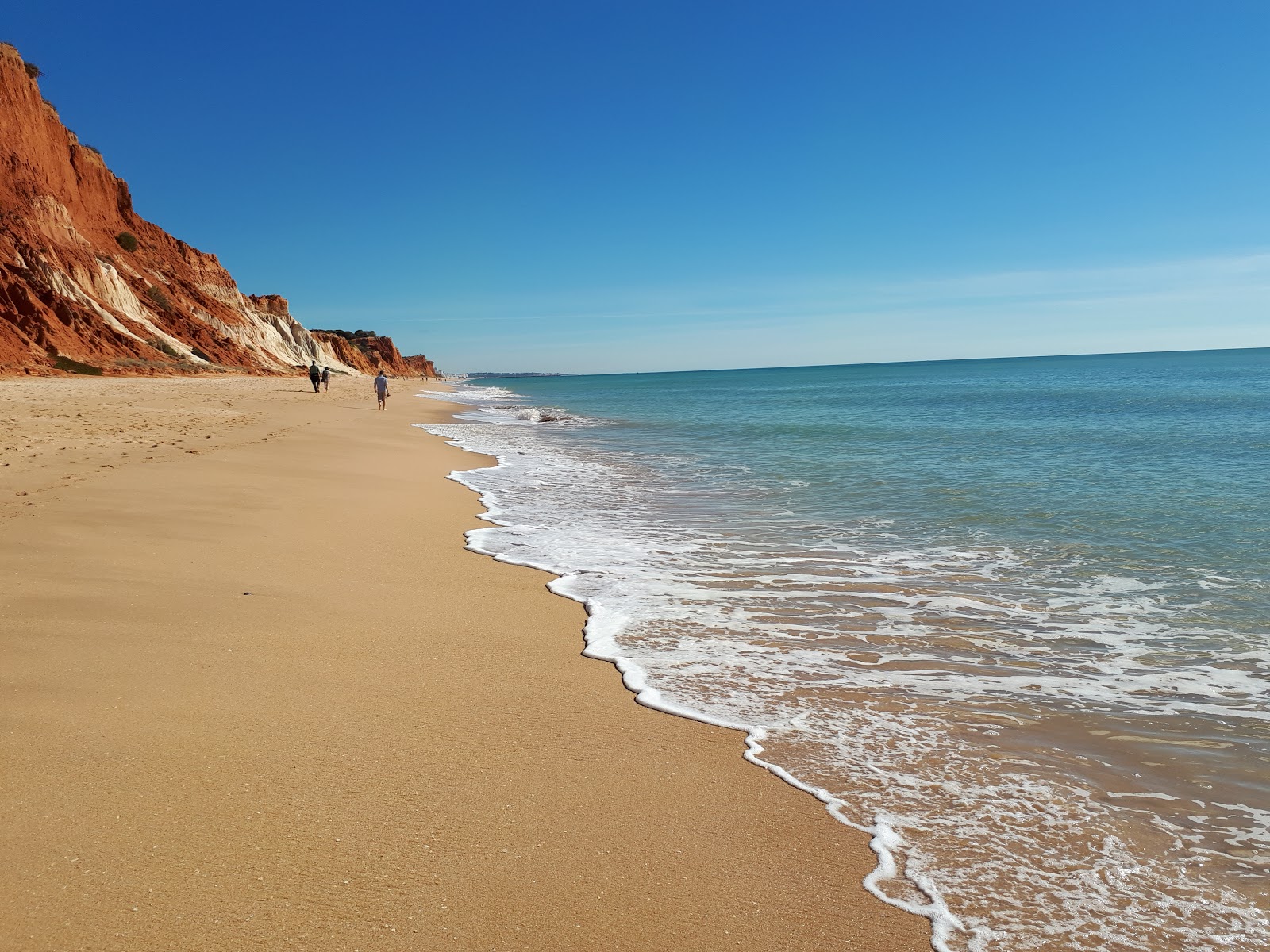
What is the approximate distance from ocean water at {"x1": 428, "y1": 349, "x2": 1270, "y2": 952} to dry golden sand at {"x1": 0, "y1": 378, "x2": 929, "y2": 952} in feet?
A: 1.05

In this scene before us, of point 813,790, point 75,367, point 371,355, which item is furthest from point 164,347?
point 371,355

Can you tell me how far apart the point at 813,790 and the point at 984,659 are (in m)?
2.21

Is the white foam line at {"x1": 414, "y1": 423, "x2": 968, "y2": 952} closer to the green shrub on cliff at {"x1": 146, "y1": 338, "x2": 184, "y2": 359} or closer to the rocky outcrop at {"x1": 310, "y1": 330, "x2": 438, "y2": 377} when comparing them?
the green shrub on cliff at {"x1": 146, "y1": 338, "x2": 184, "y2": 359}

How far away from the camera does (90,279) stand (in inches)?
1561

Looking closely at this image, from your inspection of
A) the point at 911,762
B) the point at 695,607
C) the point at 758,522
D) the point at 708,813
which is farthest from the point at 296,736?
the point at 758,522

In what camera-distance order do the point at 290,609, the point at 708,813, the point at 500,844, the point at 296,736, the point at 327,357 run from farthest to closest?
the point at 327,357 < the point at 290,609 < the point at 296,736 < the point at 708,813 < the point at 500,844

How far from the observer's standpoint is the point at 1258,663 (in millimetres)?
4820

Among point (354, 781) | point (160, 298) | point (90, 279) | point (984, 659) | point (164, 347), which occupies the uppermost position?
point (90, 279)

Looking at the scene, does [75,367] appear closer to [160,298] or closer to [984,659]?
[160,298]

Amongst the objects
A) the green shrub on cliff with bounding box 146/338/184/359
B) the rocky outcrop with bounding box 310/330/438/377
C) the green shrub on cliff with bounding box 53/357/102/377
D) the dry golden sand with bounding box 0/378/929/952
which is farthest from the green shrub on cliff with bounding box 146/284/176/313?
the dry golden sand with bounding box 0/378/929/952

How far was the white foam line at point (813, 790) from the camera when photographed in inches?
99.4

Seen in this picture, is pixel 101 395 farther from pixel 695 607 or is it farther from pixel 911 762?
pixel 911 762

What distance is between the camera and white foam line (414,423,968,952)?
253cm

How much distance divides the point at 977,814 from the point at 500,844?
6.06 feet
